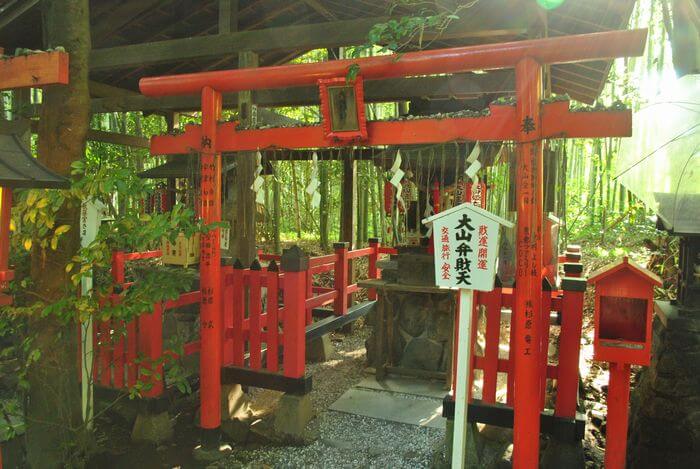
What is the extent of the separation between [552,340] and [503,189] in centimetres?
505

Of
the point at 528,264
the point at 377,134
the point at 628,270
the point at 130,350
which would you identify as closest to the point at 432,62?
the point at 377,134

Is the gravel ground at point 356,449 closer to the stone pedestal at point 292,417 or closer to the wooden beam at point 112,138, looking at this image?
the stone pedestal at point 292,417

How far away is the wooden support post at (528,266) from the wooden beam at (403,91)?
222 cm

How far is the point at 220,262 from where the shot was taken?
4938 millimetres

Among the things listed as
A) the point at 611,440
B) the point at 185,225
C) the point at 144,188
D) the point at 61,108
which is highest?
the point at 61,108

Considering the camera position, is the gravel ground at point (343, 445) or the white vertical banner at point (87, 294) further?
the gravel ground at point (343, 445)

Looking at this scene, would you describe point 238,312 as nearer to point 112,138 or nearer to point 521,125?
point 521,125

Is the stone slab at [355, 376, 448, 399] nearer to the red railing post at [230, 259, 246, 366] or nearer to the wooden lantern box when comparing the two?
the red railing post at [230, 259, 246, 366]

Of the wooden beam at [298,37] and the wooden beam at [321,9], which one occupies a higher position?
the wooden beam at [321,9]

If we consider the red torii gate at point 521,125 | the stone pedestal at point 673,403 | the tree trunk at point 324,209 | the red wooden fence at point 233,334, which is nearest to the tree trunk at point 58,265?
the red wooden fence at point 233,334

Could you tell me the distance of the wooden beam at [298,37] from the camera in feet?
15.3

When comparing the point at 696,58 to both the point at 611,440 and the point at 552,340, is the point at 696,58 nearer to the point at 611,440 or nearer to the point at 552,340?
the point at 611,440

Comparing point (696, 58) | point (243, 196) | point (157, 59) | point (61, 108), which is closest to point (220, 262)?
point (243, 196)

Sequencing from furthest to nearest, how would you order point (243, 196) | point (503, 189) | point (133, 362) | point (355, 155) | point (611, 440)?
point (355, 155), point (243, 196), point (133, 362), point (503, 189), point (611, 440)
